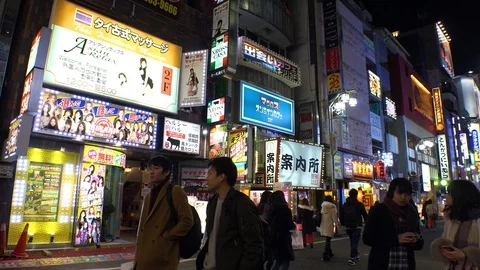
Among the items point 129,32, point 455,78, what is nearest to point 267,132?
point 129,32

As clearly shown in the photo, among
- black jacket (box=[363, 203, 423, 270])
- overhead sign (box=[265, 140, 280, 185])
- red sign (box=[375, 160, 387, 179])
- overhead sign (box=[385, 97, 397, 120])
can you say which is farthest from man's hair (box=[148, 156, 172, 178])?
overhead sign (box=[385, 97, 397, 120])

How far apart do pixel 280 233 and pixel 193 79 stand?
31.7ft

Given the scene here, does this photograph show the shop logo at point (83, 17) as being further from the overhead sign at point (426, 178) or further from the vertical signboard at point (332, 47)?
the overhead sign at point (426, 178)

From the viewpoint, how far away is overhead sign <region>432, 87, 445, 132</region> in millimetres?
42844

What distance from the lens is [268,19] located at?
1955 cm

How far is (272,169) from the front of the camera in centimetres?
1588

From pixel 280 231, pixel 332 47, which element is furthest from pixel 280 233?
pixel 332 47

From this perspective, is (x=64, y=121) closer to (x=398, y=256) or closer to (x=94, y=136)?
(x=94, y=136)

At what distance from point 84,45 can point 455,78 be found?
66637 mm

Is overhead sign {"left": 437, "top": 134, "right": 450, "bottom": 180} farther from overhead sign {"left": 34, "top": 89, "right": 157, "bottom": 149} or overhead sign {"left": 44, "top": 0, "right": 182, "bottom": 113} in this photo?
overhead sign {"left": 34, "top": 89, "right": 157, "bottom": 149}

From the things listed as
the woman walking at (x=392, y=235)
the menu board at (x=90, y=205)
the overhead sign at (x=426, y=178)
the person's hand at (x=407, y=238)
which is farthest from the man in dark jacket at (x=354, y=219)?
the overhead sign at (x=426, y=178)

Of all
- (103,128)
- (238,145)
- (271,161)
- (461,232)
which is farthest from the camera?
(271,161)

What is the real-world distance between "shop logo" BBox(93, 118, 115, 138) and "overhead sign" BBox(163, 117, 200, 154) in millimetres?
2259

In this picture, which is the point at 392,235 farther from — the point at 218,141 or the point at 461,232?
the point at 218,141
